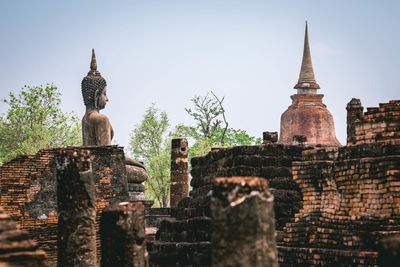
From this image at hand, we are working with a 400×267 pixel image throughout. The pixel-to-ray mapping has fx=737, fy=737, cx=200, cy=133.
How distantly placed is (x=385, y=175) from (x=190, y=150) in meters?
29.3

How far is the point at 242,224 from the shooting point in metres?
5.93

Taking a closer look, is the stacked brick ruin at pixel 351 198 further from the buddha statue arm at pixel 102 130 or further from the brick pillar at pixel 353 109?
the brick pillar at pixel 353 109

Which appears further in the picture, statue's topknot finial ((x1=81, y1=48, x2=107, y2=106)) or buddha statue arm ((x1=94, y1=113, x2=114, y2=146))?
statue's topknot finial ((x1=81, y1=48, x2=107, y2=106))

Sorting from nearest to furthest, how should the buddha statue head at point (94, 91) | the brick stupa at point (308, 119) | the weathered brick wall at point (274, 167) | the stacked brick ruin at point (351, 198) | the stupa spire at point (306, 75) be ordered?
1. the stacked brick ruin at point (351, 198)
2. the weathered brick wall at point (274, 167)
3. the buddha statue head at point (94, 91)
4. the brick stupa at point (308, 119)
5. the stupa spire at point (306, 75)

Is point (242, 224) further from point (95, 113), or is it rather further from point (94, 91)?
point (94, 91)

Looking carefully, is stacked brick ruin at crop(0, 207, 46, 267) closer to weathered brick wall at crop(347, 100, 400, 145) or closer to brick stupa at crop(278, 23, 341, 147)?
weathered brick wall at crop(347, 100, 400, 145)

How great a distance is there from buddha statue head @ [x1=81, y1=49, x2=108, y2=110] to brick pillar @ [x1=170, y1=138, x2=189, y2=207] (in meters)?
3.12

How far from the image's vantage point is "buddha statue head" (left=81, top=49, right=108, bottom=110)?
1867cm

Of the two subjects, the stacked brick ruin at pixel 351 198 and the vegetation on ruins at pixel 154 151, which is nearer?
the stacked brick ruin at pixel 351 198

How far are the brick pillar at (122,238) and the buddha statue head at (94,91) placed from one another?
34.5ft

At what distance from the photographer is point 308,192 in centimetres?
1050

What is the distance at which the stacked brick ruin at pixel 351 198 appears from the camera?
8992mm

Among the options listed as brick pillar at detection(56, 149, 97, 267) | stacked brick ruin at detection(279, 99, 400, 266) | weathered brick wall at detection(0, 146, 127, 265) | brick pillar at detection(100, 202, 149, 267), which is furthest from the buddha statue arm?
brick pillar at detection(100, 202, 149, 267)

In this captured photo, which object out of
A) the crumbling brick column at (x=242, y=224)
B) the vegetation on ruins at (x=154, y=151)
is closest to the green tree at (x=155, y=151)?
the vegetation on ruins at (x=154, y=151)
